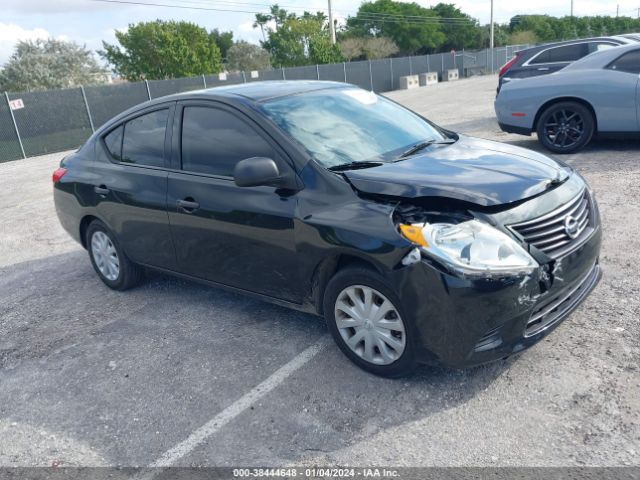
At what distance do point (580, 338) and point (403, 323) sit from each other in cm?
125

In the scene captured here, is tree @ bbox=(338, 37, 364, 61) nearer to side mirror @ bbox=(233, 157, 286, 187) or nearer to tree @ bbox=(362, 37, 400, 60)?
tree @ bbox=(362, 37, 400, 60)

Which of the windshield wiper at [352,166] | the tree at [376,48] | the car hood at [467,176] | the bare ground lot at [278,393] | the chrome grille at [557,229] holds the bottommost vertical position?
the bare ground lot at [278,393]

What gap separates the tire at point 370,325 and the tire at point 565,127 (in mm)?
6259

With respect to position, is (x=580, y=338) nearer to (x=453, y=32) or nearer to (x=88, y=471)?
(x=88, y=471)

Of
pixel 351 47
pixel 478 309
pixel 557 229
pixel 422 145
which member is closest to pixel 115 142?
pixel 422 145

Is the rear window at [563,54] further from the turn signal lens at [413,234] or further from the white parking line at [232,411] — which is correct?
the turn signal lens at [413,234]

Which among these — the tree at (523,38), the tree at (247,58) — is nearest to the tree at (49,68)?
the tree at (247,58)

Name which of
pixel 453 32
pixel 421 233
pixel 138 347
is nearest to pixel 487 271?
pixel 421 233

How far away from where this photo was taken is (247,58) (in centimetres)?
5162

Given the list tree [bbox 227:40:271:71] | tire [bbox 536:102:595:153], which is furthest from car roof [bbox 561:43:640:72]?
tree [bbox 227:40:271:71]

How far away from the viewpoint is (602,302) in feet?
12.7

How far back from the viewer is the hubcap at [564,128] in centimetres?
811

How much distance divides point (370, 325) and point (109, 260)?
9.65 ft

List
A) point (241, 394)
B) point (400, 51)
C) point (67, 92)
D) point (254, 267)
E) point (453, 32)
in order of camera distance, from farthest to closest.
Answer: point (453, 32)
point (400, 51)
point (67, 92)
point (254, 267)
point (241, 394)
